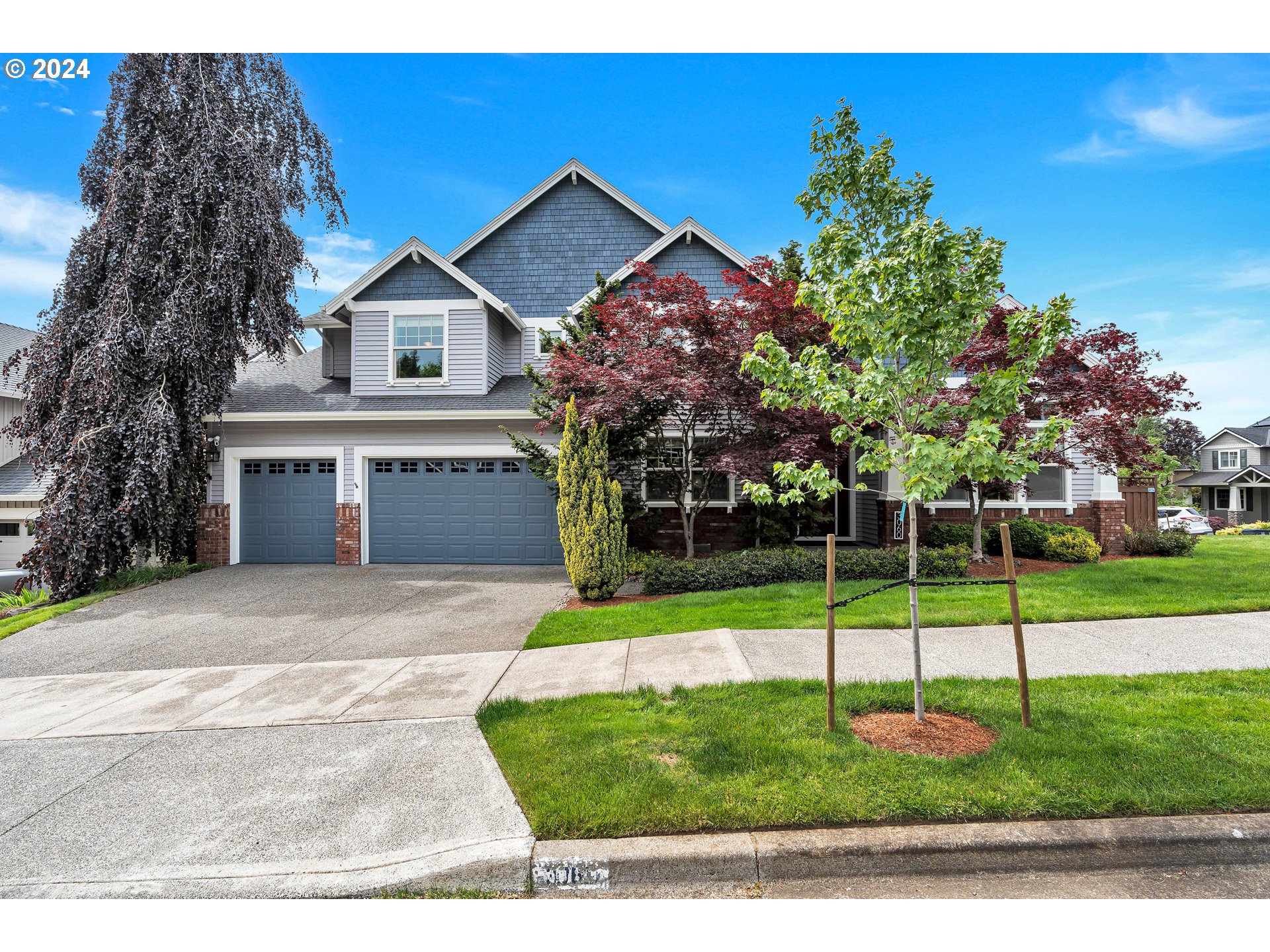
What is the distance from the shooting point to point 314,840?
3117 mm

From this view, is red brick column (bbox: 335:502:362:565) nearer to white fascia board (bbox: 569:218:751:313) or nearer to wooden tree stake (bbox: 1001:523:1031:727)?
white fascia board (bbox: 569:218:751:313)

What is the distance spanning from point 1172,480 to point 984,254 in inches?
2178

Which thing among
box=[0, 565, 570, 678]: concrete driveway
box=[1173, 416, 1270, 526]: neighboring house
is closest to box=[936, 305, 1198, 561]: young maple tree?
box=[0, 565, 570, 678]: concrete driveway

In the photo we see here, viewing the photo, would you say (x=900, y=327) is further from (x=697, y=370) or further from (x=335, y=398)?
(x=335, y=398)

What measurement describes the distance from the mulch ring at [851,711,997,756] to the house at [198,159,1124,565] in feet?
27.2

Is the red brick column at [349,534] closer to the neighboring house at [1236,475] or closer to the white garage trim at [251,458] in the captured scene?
the white garage trim at [251,458]

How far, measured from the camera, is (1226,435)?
4259cm

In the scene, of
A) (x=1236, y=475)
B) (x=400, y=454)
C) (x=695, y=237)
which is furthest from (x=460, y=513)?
(x=1236, y=475)

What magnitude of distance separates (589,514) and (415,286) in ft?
26.5

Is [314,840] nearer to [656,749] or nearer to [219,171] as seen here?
[656,749]

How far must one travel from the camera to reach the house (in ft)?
41.6

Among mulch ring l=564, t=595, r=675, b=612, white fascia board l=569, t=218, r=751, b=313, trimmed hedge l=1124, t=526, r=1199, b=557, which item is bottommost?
mulch ring l=564, t=595, r=675, b=612

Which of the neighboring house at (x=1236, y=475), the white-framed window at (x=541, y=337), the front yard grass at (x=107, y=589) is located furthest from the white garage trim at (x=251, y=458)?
the neighboring house at (x=1236, y=475)

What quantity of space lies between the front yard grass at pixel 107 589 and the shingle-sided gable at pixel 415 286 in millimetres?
6756
